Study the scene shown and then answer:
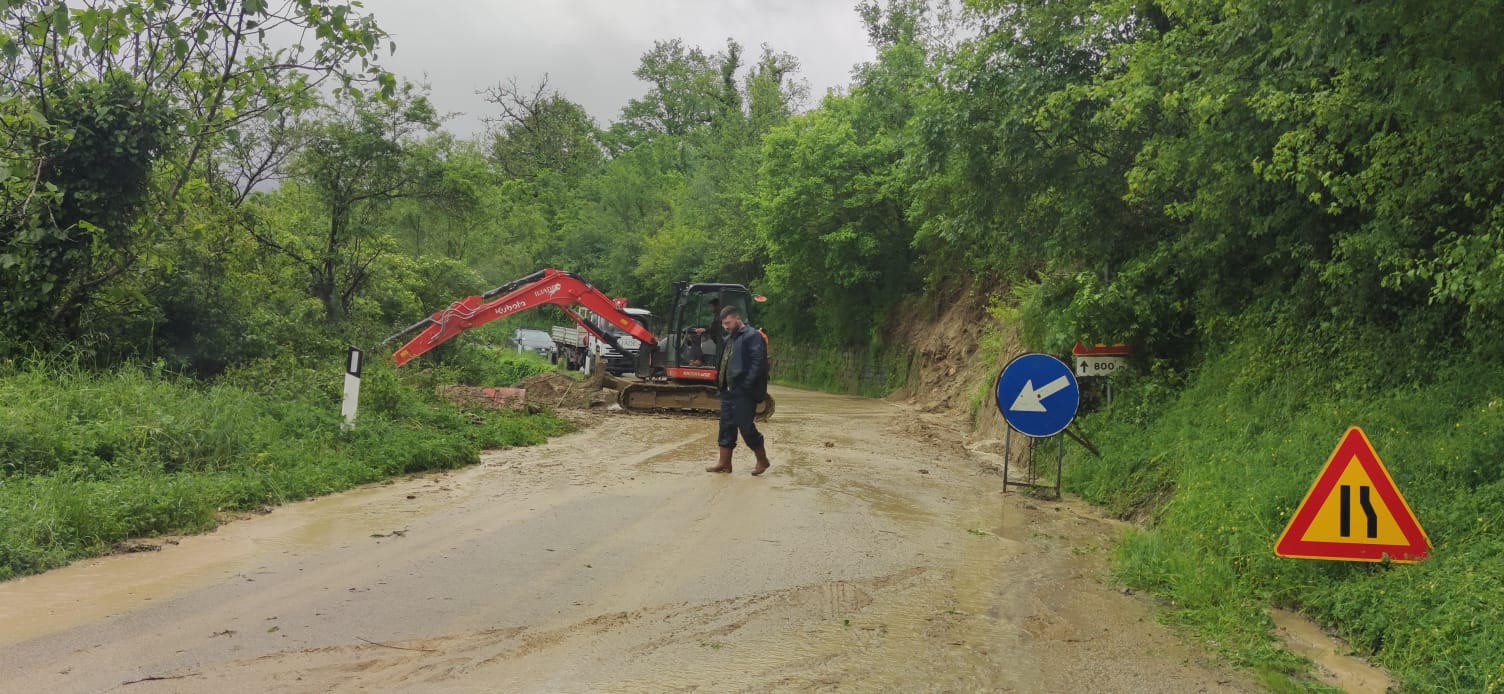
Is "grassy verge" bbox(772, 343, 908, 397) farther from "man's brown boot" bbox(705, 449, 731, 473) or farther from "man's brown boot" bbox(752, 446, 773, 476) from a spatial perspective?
"man's brown boot" bbox(705, 449, 731, 473)

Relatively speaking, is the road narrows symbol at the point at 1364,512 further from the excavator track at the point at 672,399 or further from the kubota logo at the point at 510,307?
the kubota logo at the point at 510,307

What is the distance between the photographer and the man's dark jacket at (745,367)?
1152cm

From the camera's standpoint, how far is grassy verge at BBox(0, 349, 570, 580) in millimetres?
7070

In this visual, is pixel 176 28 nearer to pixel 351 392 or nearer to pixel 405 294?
pixel 351 392

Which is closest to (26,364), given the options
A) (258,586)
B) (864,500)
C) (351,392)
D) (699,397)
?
(351,392)

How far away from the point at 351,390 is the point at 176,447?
106 inches

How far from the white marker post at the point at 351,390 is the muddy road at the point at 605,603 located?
5.90 feet

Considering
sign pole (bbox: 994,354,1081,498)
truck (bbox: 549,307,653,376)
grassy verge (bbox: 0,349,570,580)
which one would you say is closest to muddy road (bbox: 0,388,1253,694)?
grassy verge (bbox: 0,349,570,580)

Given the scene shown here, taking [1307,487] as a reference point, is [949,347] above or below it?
above

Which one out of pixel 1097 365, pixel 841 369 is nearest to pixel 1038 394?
pixel 1097 365

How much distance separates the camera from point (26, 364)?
10922 millimetres

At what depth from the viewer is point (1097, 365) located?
39.6 ft

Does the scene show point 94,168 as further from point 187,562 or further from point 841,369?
point 841,369

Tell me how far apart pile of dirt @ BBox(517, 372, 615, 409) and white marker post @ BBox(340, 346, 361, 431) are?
8.44 metres
